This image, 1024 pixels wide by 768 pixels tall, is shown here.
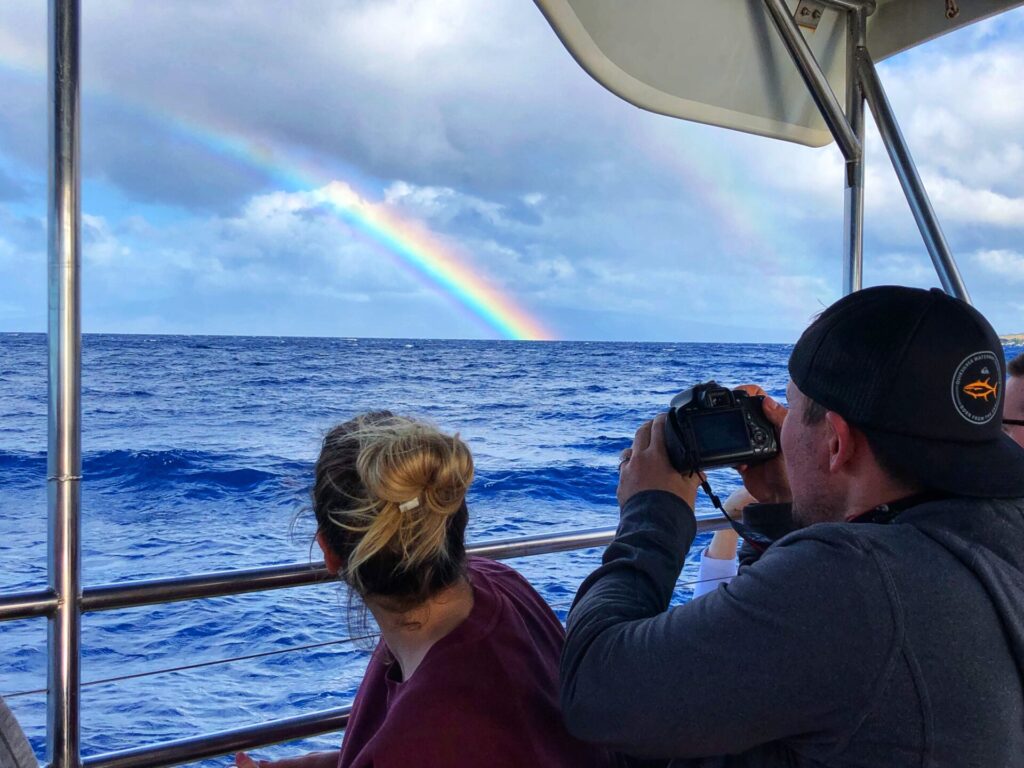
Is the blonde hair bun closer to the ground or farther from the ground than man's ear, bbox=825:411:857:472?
closer to the ground

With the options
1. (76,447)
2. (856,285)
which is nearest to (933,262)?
(856,285)

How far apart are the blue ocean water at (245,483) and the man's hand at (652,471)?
7.8 inches

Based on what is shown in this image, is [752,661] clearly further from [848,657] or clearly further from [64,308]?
[64,308]

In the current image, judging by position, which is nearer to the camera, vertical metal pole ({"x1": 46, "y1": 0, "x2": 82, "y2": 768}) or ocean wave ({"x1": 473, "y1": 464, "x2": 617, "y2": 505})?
vertical metal pole ({"x1": 46, "y1": 0, "x2": 82, "y2": 768})

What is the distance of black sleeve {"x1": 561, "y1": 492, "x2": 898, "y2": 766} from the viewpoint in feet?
2.17

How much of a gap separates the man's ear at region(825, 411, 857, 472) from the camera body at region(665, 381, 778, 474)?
0.55 feet

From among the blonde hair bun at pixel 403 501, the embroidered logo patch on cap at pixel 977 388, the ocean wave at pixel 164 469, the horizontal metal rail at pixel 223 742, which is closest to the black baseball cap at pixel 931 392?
the embroidered logo patch on cap at pixel 977 388

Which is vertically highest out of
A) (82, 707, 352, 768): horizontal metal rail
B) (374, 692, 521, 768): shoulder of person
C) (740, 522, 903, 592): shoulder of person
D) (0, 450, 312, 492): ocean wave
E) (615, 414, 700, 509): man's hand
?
(615, 414, 700, 509): man's hand

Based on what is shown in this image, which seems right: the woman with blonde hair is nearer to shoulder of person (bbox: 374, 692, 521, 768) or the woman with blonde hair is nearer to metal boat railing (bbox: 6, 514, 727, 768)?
shoulder of person (bbox: 374, 692, 521, 768)

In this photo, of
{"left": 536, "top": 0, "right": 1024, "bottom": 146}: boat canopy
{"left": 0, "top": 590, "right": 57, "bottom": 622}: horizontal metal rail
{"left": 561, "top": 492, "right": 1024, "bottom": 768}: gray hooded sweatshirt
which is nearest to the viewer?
{"left": 561, "top": 492, "right": 1024, "bottom": 768}: gray hooded sweatshirt

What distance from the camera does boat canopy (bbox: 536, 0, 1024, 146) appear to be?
1697 millimetres

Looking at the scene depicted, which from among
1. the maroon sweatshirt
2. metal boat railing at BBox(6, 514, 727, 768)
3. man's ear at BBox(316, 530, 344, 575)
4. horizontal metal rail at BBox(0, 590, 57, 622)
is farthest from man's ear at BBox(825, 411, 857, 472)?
horizontal metal rail at BBox(0, 590, 57, 622)

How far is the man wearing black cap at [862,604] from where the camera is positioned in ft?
2.17

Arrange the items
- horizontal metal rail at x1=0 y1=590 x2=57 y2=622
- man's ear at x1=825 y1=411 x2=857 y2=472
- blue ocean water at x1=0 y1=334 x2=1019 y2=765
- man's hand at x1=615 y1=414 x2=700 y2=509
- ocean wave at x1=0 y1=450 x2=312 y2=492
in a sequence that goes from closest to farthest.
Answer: man's ear at x1=825 y1=411 x2=857 y2=472
man's hand at x1=615 y1=414 x2=700 y2=509
horizontal metal rail at x1=0 y1=590 x2=57 y2=622
blue ocean water at x1=0 y1=334 x2=1019 y2=765
ocean wave at x1=0 y1=450 x2=312 y2=492
